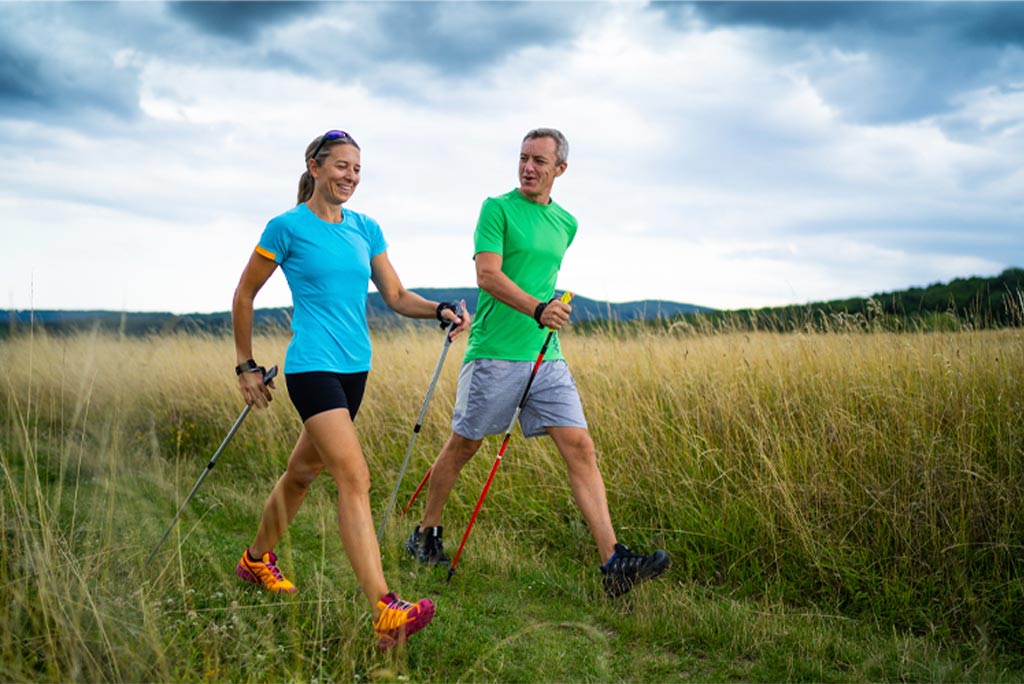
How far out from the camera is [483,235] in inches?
189

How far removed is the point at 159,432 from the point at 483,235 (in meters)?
7.12

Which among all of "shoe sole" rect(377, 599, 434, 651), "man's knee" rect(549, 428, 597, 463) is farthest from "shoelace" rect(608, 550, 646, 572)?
"shoe sole" rect(377, 599, 434, 651)

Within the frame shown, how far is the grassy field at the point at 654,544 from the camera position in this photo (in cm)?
370

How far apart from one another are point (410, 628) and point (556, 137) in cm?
297

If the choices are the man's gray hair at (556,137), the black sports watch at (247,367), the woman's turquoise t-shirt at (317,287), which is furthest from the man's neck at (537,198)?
the black sports watch at (247,367)

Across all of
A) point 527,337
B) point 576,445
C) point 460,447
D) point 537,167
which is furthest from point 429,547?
point 537,167

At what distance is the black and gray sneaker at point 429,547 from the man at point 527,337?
0.66 metres

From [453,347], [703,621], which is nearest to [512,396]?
[703,621]

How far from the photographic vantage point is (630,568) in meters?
4.45

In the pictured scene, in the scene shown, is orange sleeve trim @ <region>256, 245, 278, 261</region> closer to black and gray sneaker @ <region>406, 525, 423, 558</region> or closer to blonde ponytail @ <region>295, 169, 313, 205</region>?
blonde ponytail @ <region>295, 169, 313, 205</region>

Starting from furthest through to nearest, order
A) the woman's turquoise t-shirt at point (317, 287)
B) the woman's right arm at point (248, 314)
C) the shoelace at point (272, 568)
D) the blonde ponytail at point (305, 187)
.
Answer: the shoelace at point (272, 568), the blonde ponytail at point (305, 187), the woman's right arm at point (248, 314), the woman's turquoise t-shirt at point (317, 287)

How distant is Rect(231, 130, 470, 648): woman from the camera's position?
366 cm

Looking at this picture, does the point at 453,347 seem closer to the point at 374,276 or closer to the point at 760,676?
the point at 374,276

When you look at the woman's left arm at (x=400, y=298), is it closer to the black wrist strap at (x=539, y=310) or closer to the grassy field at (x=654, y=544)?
the black wrist strap at (x=539, y=310)
